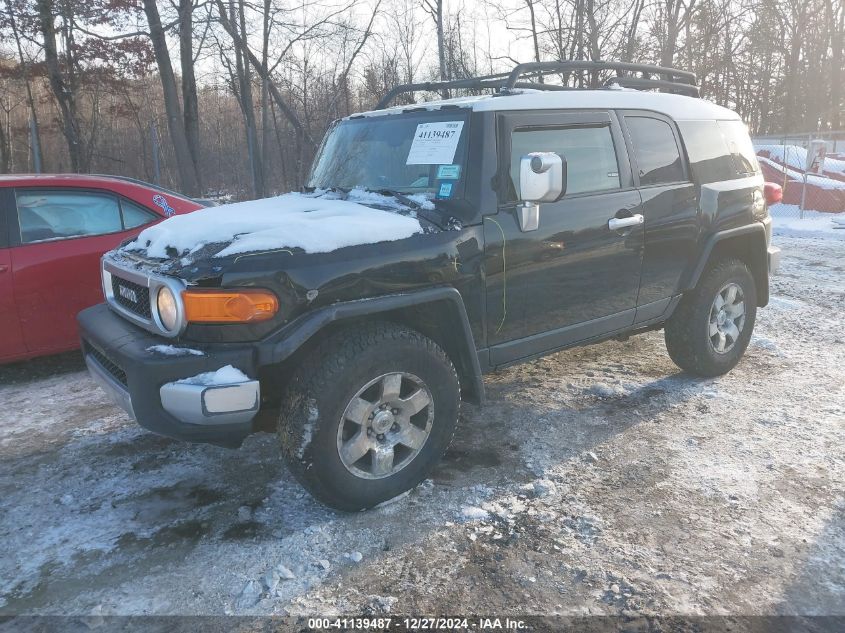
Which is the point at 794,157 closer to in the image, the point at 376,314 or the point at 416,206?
the point at 416,206

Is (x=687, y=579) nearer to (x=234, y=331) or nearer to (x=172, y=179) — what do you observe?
(x=234, y=331)

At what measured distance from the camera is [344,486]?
9.36 ft

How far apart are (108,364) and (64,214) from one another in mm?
2470

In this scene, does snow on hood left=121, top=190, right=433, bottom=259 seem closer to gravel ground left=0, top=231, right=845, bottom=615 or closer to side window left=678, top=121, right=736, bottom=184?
gravel ground left=0, top=231, right=845, bottom=615

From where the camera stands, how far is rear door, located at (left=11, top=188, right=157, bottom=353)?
4613mm

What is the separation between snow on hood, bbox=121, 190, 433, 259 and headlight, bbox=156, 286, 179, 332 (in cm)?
21

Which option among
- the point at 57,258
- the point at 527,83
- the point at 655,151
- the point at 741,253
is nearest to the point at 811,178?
the point at 741,253

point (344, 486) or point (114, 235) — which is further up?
point (114, 235)

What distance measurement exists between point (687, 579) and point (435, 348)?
1.46 m

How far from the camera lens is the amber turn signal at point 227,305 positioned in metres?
2.58

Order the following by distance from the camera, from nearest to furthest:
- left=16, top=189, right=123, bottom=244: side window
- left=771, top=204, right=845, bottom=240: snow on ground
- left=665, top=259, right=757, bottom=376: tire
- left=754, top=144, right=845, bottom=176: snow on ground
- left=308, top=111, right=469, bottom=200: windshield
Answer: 1. left=308, top=111, right=469, bottom=200: windshield
2. left=665, top=259, right=757, bottom=376: tire
3. left=16, top=189, right=123, bottom=244: side window
4. left=771, top=204, right=845, bottom=240: snow on ground
5. left=754, top=144, right=845, bottom=176: snow on ground

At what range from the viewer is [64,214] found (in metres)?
4.89

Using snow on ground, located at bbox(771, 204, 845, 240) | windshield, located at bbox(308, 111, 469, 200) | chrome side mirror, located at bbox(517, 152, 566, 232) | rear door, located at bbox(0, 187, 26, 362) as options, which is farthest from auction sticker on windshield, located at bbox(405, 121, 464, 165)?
snow on ground, located at bbox(771, 204, 845, 240)

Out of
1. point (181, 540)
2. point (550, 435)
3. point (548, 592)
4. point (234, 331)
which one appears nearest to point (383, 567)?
point (548, 592)
